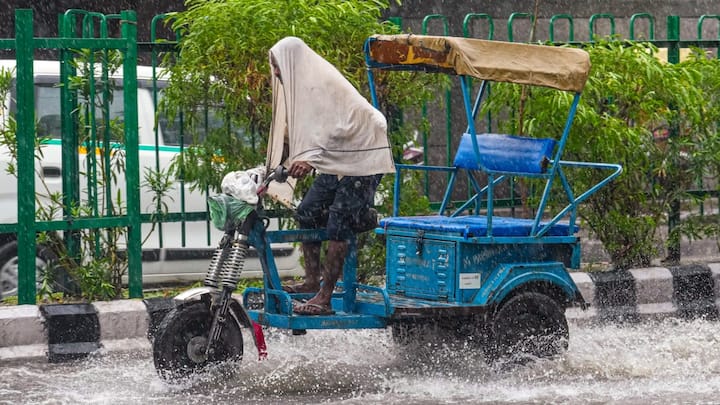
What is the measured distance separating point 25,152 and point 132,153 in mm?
628

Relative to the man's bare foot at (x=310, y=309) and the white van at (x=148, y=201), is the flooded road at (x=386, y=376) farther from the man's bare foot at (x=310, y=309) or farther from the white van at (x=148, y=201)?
the white van at (x=148, y=201)

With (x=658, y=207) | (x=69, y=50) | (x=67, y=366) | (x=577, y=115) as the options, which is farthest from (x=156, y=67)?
(x=658, y=207)

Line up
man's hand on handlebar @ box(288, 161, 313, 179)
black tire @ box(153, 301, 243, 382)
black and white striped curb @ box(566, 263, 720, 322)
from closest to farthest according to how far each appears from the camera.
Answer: black tire @ box(153, 301, 243, 382) < man's hand on handlebar @ box(288, 161, 313, 179) < black and white striped curb @ box(566, 263, 720, 322)

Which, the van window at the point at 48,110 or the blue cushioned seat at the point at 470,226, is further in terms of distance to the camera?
the van window at the point at 48,110

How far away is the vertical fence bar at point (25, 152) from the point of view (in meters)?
7.59

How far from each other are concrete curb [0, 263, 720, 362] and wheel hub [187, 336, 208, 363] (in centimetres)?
144

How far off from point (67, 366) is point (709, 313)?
434 cm

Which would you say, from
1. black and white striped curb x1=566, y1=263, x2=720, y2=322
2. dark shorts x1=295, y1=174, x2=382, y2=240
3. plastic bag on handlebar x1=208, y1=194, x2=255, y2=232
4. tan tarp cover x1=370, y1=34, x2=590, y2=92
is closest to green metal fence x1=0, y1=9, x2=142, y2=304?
dark shorts x1=295, y1=174, x2=382, y2=240

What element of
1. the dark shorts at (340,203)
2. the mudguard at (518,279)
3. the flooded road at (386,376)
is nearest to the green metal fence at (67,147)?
the flooded road at (386,376)

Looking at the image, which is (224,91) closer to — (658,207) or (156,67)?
(156,67)

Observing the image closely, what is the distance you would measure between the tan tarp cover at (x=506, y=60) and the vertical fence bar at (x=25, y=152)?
2.33 m

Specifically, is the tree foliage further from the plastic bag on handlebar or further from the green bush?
the plastic bag on handlebar

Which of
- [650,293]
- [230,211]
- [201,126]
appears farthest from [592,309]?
[230,211]

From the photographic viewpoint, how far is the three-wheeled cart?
6.36 m
